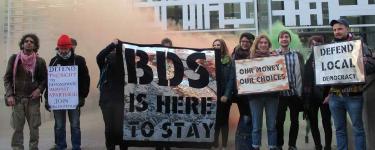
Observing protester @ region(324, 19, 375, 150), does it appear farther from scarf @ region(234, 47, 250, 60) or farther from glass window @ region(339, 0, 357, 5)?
glass window @ region(339, 0, 357, 5)

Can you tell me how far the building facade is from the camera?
9.83m

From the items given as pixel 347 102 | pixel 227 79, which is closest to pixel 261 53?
pixel 227 79

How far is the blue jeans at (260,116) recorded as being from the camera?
5.96m

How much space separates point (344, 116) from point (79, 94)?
3.36 metres

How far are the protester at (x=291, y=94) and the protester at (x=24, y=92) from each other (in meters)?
3.18

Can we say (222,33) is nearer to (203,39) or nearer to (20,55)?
(203,39)

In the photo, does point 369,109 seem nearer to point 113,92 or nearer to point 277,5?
point 113,92

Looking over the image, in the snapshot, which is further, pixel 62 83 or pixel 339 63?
pixel 62 83

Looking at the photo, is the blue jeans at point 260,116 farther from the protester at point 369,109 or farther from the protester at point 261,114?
the protester at point 369,109

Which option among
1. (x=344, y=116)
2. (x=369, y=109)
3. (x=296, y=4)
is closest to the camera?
(x=344, y=116)

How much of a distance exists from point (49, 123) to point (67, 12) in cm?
238

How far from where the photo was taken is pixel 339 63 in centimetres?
556

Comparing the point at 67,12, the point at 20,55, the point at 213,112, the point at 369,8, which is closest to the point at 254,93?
the point at 213,112

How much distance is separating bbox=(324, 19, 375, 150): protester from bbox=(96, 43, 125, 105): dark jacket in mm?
2525
